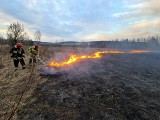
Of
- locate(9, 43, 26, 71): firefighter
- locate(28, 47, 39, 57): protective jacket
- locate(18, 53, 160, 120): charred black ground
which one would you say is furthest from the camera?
locate(28, 47, 39, 57): protective jacket

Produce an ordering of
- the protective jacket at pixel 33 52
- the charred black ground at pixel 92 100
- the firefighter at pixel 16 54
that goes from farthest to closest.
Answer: the protective jacket at pixel 33 52
the firefighter at pixel 16 54
the charred black ground at pixel 92 100

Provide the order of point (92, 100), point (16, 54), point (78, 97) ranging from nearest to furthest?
point (92, 100) < point (78, 97) < point (16, 54)

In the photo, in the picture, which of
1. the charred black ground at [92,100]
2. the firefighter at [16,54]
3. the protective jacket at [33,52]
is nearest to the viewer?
the charred black ground at [92,100]

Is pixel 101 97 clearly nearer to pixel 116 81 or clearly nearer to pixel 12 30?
pixel 116 81

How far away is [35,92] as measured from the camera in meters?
12.6

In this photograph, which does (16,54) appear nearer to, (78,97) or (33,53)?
(33,53)

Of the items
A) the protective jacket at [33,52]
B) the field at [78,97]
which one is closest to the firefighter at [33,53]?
the protective jacket at [33,52]

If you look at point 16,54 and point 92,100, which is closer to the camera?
point 92,100

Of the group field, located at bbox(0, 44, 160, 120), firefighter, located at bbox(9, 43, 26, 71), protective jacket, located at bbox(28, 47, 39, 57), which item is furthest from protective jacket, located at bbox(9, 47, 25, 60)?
field, located at bbox(0, 44, 160, 120)

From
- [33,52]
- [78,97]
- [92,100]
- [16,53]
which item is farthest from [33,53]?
[92,100]

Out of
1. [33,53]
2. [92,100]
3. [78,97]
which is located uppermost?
[33,53]

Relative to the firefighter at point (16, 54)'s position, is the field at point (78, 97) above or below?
below

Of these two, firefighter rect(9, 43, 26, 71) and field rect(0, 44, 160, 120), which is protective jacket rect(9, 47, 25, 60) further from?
field rect(0, 44, 160, 120)

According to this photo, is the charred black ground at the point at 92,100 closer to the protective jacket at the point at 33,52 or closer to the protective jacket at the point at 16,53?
the protective jacket at the point at 16,53
